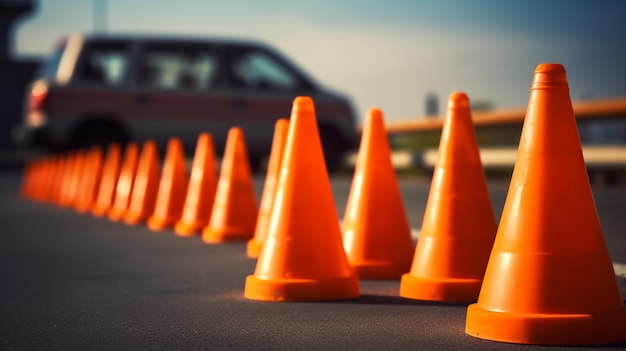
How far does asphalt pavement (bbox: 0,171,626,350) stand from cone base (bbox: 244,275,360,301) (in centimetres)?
7

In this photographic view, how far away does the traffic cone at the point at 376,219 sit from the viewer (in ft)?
21.2

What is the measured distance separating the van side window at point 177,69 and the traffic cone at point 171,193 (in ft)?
24.3

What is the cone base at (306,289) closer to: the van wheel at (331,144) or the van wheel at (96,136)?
the van wheel at (96,136)

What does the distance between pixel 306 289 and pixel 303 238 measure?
0.26 meters

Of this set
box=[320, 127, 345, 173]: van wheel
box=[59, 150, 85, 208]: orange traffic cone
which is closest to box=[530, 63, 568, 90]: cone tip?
box=[59, 150, 85, 208]: orange traffic cone

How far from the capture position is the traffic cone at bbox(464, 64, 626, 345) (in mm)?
4203

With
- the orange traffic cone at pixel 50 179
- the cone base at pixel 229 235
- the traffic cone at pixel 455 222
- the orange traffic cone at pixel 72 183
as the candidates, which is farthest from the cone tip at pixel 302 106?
the orange traffic cone at pixel 50 179

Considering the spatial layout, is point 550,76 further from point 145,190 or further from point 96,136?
point 96,136

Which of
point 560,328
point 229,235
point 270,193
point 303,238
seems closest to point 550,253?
point 560,328

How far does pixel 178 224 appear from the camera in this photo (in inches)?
397

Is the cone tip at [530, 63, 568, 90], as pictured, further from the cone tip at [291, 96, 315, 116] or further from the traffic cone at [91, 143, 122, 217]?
the traffic cone at [91, 143, 122, 217]

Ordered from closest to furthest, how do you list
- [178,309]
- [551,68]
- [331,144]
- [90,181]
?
[551,68] → [178,309] → [90,181] → [331,144]

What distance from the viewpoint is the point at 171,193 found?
1080cm

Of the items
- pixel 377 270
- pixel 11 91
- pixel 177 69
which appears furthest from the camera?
pixel 11 91
